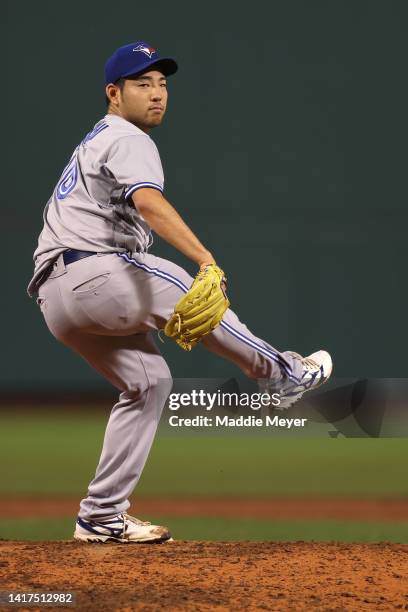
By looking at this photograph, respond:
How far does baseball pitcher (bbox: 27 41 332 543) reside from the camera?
9.48 ft

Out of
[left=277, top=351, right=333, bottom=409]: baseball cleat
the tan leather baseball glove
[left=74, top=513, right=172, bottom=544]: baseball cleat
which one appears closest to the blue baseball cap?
the tan leather baseball glove

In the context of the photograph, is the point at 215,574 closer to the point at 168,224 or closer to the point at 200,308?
the point at 200,308

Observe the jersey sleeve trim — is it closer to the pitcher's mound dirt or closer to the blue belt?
the blue belt

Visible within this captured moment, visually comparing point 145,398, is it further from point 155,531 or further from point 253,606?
point 253,606

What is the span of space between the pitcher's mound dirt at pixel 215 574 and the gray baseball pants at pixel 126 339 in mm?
282

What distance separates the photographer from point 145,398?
10.5ft

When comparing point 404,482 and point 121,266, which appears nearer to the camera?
point 121,266

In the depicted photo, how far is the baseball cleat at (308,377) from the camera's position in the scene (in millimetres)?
3156

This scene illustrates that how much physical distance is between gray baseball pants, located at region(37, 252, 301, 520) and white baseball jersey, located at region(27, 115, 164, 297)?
0.05 metres

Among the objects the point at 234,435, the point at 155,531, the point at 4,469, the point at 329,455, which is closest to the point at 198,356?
the point at 234,435

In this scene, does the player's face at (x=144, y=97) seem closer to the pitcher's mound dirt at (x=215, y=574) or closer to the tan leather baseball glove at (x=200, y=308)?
the tan leather baseball glove at (x=200, y=308)

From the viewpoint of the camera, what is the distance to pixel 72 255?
303 cm

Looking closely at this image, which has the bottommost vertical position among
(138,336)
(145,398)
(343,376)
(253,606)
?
(253,606)

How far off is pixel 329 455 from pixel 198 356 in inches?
76.3
